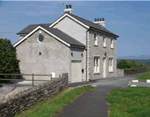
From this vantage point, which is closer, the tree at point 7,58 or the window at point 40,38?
the tree at point 7,58

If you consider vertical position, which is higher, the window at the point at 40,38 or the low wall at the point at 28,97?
the window at the point at 40,38

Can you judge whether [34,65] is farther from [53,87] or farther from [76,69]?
[53,87]

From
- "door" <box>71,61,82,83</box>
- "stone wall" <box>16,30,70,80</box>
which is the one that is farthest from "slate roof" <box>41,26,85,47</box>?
"door" <box>71,61,82,83</box>

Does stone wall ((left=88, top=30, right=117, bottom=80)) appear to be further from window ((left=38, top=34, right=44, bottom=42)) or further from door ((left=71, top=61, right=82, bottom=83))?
window ((left=38, top=34, right=44, bottom=42))

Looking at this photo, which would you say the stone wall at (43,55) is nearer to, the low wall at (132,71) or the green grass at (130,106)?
the green grass at (130,106)

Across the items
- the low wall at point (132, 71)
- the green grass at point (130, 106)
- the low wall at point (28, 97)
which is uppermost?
the low wall at point (132, 71)

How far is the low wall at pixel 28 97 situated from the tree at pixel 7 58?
23.6ft

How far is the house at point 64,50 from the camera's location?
974 inches

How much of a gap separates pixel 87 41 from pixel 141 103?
618 inches

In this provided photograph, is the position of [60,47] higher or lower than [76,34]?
lower

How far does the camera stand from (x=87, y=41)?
27938 mm

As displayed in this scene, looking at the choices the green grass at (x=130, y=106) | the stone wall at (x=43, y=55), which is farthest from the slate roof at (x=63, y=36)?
the green grass at (x=130, y=106)

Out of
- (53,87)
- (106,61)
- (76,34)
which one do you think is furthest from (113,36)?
(53,87)

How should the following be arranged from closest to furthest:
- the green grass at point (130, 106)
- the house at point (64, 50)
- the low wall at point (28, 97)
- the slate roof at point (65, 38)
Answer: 1. the low wall at point (28, 97)
2. the green grass at point (130, 106)
3. the house at point (64, 50)
4. the slate roof at point (65, 38)
